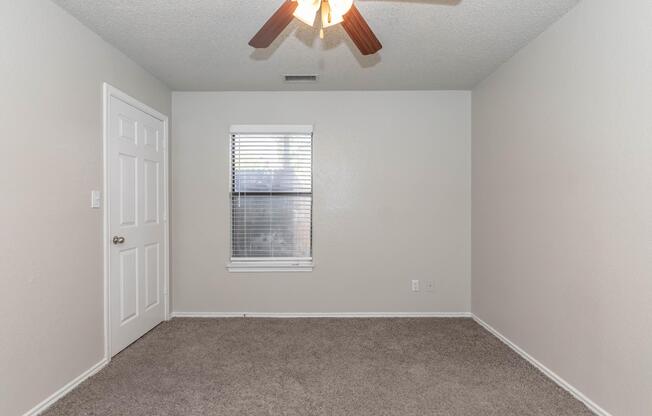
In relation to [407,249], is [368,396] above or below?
below

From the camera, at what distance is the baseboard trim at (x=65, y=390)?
2.06 meters

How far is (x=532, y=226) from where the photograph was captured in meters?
2.71

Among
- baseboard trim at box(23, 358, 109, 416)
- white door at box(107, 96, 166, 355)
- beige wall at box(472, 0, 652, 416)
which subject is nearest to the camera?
beige wall at box(472, 0, 652, 416)

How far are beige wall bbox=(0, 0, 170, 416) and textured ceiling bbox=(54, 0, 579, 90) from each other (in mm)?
321

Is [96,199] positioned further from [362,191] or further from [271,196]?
[362,191]

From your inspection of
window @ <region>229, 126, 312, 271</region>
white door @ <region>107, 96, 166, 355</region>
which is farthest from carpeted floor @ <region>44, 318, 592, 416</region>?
window @ <region>229, 126, 312, 271</region>

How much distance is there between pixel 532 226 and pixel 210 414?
259 cm

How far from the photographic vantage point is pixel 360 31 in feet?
5.87

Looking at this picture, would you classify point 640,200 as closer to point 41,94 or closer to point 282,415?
point 282,415

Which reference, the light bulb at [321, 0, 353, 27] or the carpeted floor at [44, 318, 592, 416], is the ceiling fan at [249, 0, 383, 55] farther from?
the carpeted floor at [44, 318, 592, 416]

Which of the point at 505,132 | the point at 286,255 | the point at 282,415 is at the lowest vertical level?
the point at 282,415

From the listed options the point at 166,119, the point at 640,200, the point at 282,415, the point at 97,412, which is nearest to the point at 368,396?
the point at 282,415

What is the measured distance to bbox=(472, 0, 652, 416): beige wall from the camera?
1804 mm

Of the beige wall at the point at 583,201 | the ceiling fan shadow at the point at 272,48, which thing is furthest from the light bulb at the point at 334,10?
the beige wall at the point at 583,201
